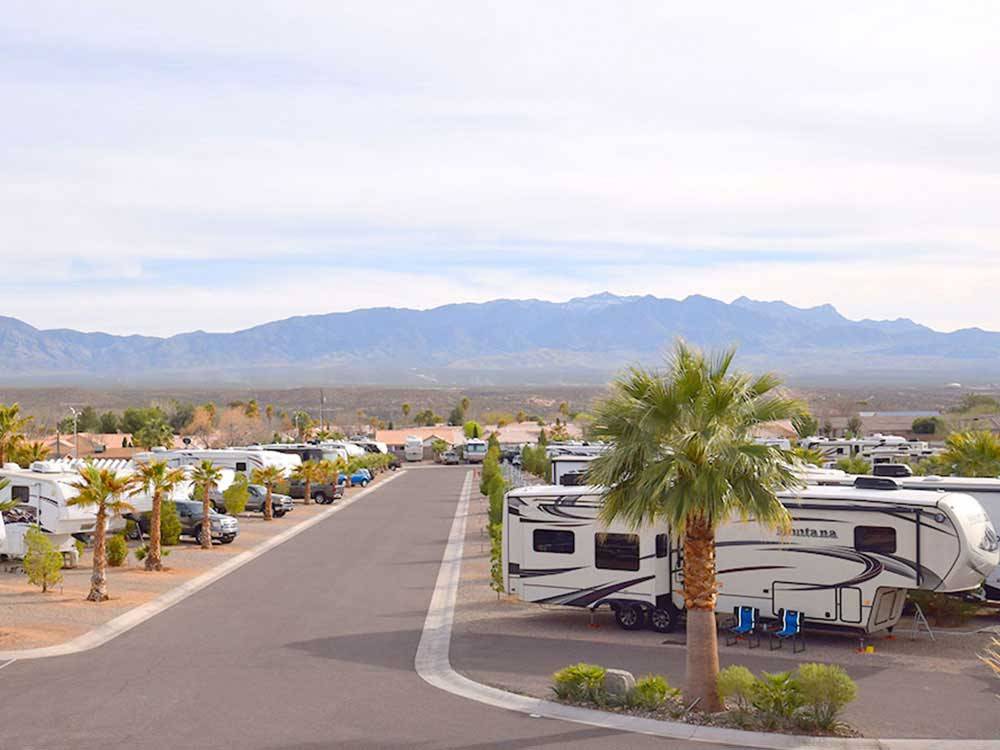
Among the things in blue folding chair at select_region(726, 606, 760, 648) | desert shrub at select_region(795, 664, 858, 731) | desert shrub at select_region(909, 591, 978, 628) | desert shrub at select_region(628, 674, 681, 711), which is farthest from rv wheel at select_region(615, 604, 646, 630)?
desert shrub at select_region(795, 664, 858, 731)

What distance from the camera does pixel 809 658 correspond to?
62.4 feet

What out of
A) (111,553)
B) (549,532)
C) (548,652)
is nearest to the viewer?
(548,652)

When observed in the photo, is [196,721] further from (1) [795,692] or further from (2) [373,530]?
(2) [373,530]

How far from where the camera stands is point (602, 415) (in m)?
15.1

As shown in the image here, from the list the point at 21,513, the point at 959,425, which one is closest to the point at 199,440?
the point at 959,425

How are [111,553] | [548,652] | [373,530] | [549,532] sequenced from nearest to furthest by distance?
[548,652], [549,532], [111,553], [373,530]

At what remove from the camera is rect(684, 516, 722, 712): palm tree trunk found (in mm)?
14750

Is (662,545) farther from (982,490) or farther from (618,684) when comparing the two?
(982,490)

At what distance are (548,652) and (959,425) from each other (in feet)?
209

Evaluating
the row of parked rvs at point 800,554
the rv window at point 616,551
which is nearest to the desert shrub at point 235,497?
the row of parked rvs at point 800,554

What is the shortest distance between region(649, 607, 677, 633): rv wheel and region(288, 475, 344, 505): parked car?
1311 inches

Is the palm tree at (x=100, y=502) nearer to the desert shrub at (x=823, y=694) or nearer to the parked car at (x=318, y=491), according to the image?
the desert shrub at (x=823, y=694)

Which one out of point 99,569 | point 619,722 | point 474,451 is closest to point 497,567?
point 99,569

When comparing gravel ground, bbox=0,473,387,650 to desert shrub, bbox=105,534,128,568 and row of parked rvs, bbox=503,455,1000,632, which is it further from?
row of parked rvs, bbox=503,455,1000,632
